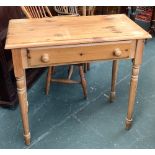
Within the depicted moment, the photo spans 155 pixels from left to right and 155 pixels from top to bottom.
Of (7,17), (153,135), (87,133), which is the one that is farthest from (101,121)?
(7,17)

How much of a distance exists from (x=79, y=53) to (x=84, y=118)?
70 cm

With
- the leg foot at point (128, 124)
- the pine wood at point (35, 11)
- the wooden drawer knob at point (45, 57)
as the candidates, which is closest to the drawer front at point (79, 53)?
the wooden drawer knob at point (45, 57)

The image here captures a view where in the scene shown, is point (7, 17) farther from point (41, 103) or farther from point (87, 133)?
point (87, 133)

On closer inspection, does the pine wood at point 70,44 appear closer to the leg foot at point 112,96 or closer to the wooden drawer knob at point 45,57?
the wooden drawer knob at point 45,57

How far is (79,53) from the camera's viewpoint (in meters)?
1.32

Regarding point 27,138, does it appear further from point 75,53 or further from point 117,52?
point 117,52

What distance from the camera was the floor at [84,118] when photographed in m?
1.65

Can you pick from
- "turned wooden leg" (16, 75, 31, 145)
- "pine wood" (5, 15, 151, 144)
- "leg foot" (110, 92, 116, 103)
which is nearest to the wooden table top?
"pine wood" (5, 15, 151, 144)

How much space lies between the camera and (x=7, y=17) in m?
1.94

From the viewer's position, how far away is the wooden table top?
4.17ft

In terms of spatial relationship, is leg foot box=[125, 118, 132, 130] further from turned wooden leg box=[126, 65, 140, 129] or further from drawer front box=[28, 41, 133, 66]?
drawer front box=[28, 41, 133, 66]

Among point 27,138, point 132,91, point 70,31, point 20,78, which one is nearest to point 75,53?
point 70,31

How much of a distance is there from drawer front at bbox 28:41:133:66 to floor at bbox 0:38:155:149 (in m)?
0.61

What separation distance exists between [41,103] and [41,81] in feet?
1.21
